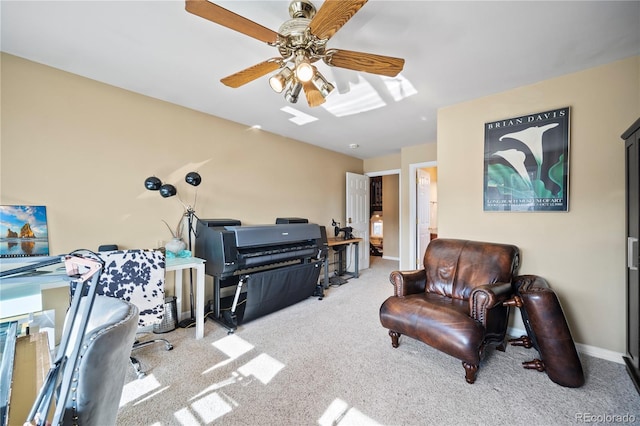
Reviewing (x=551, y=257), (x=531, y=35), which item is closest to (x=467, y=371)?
(x=551, y=257)

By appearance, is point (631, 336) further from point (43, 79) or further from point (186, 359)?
point (43, 79)

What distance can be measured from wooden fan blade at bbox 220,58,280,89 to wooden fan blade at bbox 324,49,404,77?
35cm

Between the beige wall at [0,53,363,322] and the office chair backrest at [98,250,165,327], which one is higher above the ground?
the beige wall at [0,53,363,322]

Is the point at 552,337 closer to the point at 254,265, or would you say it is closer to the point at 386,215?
the point at 254,265

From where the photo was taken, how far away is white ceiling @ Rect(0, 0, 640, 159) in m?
1.56

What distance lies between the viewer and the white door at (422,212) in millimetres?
4902

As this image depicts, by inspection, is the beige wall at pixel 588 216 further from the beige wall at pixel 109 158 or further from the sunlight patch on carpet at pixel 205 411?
the beige wall at pixel 109 158

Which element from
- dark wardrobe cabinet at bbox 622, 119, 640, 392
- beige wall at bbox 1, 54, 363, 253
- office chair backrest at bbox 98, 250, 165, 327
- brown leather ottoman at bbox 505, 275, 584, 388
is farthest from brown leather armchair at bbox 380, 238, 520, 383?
beige wall at bbox 1, 54, 363, 253

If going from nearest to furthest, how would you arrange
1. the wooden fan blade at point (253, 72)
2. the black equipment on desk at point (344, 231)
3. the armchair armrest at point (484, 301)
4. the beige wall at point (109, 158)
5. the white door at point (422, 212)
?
the wooden fan blade at point (253, 72) → the armchair armrest at point (484, 301) → the beige wall at point (109, 158) → the black equipment on desk at point (344, 231) → the white door at point (422, 212)

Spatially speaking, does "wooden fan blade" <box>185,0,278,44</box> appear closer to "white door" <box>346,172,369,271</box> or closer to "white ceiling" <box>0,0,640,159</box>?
"white ceiling" <box>0,0,640,159</box>

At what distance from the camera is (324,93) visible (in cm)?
178

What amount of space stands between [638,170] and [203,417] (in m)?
3.36

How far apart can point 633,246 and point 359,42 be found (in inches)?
99.0

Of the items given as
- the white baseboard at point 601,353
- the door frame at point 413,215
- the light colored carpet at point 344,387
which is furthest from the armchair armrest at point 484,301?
the door frame at point 413,215
